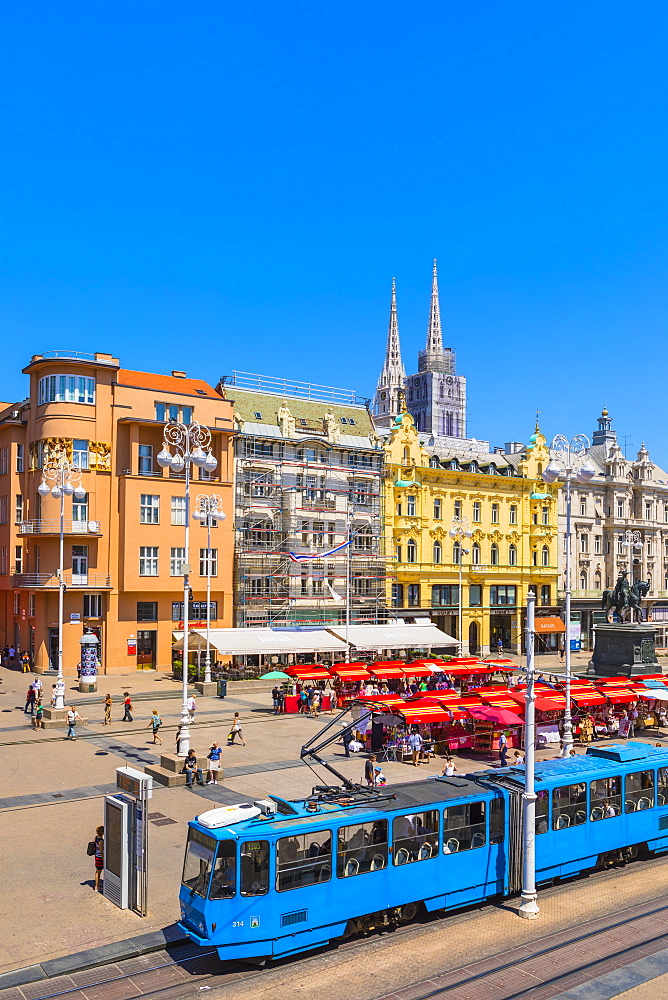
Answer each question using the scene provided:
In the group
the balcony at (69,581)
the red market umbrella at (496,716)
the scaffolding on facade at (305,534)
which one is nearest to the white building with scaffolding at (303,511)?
the scaffolding on facade at (305,534)

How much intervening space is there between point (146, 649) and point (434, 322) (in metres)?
137

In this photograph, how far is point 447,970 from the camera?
14.5 metres

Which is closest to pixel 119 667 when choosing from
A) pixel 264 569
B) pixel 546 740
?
pixel 264 569

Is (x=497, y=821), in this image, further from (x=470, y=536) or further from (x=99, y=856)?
(x=470, y=536)

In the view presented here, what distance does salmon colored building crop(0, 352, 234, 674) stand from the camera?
177 feet

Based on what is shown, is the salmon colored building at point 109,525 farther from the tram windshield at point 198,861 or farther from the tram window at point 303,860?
the tram window at point 303,860

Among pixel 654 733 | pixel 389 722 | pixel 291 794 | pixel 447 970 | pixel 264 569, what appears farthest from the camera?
pixel 264 569

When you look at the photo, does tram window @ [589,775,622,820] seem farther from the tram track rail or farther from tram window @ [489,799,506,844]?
tram window @ [489,799,506,844]

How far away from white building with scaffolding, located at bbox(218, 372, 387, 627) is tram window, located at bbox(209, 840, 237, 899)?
43.8 m

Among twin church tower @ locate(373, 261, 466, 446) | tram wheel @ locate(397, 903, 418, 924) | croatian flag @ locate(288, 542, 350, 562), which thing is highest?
twin church tower @ locate(373, 261, 466, 446)

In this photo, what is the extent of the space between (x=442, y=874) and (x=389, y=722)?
654 inches

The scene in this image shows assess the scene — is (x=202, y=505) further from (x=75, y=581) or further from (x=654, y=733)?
(x=654, y=733)

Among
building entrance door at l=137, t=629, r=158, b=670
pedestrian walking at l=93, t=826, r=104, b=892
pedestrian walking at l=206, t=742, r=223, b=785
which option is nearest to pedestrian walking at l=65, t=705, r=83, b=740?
pedestrian walking at l=206, t=742, r=223, b=785

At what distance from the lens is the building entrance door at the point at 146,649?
55.8 metres
